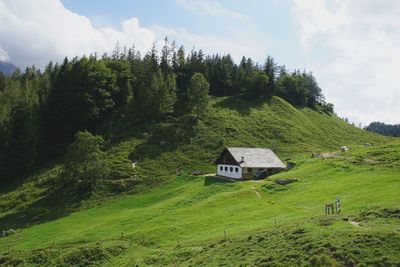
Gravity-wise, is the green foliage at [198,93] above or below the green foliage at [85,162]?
above

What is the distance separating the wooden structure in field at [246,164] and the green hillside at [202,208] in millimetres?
4937

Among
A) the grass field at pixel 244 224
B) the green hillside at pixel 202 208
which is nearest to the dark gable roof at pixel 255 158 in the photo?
the green hillside at pixel 202 208

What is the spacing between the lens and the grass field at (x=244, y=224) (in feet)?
118

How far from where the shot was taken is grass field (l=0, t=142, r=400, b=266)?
36031 millimetres

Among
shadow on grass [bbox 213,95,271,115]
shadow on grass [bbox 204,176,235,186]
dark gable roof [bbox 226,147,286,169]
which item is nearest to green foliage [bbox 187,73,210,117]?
shadow on grass [bbox 213,95,271,115]

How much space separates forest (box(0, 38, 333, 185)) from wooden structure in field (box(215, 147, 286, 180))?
3706 cm

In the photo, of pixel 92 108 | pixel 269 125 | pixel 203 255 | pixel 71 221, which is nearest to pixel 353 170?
pixel 203 255

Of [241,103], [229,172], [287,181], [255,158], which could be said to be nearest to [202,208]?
[287,181]

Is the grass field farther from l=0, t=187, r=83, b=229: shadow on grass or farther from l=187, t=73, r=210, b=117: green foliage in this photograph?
l=187, t=73, r=210, b=117: green foliage

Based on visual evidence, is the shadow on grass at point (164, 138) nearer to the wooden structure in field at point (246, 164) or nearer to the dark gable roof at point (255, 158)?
the wooden structure in field at point (246, 164)

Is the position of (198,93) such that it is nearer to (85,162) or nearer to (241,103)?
(241,103)

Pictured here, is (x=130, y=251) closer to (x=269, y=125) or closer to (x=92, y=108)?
(x=92, y=108)

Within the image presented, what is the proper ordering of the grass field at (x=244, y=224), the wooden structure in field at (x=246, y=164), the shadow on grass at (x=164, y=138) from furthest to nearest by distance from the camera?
the shadow on grass at (x=164, y=138), the wooden structure in field at (x=246, y=164), the grass field at (x=244, y=224)

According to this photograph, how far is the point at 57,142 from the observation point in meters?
126
